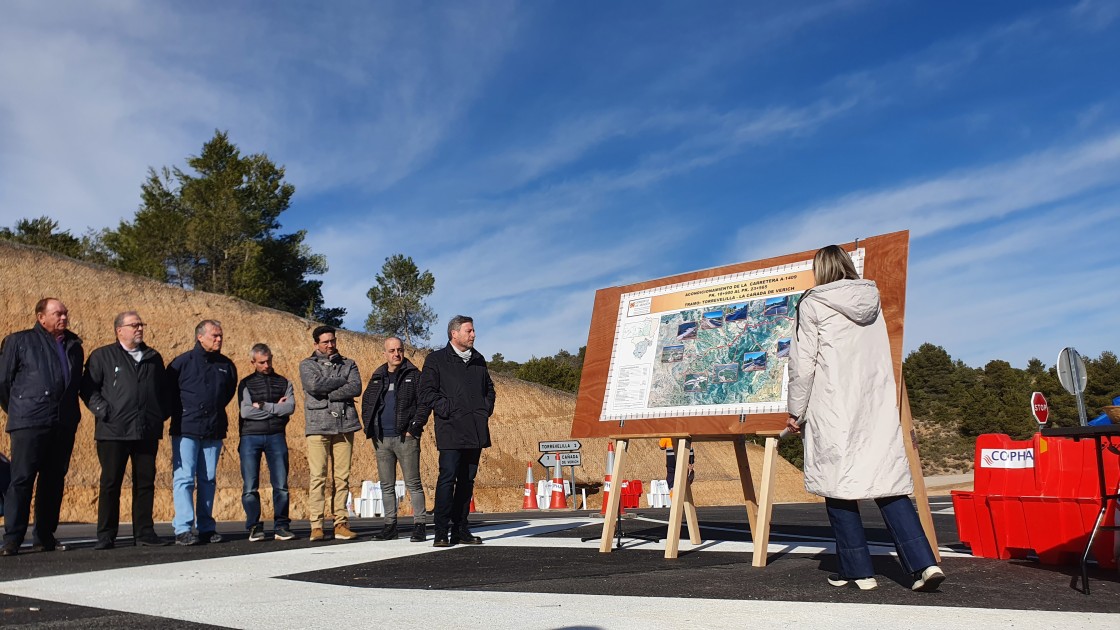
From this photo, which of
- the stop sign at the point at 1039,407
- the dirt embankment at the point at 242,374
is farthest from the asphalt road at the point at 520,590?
the dirt embankment at the point at 242,374

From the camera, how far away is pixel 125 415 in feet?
26.6

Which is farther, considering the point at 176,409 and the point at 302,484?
the point at 302,484

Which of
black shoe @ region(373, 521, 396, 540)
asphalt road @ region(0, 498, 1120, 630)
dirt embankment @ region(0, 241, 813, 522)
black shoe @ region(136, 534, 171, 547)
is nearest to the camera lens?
asphalt road @ region(0, 498, 1120, 630)

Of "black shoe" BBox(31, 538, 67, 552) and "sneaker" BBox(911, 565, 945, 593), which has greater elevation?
"sneaker" BBox(911, 565, 945, 593)

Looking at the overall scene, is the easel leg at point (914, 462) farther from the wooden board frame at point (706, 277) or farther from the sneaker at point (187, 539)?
the sneaker at point (187, 539)

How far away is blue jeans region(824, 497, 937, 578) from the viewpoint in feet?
15.3

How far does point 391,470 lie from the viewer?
9008mm

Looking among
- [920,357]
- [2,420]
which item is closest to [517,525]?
[2,420]

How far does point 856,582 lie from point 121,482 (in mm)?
6789

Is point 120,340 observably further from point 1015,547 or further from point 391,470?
point 1015,547

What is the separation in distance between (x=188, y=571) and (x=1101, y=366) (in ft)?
259

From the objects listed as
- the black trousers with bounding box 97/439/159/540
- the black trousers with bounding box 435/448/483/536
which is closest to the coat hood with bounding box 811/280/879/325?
the black trousers with bounding box 435/448/483/536

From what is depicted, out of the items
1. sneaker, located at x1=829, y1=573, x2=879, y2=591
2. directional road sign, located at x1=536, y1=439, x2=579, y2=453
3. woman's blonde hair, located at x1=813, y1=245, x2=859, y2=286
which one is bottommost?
sneaker, located at x1=829, y1=573, x2=879, y2=591

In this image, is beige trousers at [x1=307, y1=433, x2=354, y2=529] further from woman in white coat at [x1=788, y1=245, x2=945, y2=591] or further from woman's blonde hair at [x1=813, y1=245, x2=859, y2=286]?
woman's blonde hair at [x1=813, y1=245, x2=859, y2=286]
